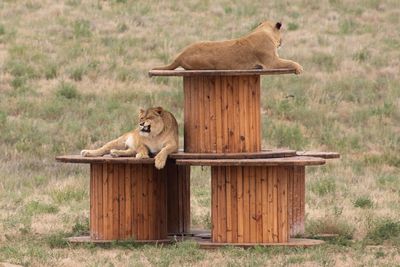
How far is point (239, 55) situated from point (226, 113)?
2.00 ft

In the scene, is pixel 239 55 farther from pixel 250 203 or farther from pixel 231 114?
pixel 250 203

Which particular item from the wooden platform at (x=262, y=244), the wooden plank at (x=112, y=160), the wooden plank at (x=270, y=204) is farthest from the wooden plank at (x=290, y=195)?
the wooden plank at (x=112, y=160)

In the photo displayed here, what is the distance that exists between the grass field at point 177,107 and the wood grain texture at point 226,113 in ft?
3.62

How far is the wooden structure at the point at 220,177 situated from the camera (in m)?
12.5

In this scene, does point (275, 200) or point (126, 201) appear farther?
point (126, 201)

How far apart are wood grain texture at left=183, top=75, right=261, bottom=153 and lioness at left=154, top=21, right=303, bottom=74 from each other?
0.68ft

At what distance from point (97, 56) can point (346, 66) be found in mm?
4738

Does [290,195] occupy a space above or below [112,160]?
below

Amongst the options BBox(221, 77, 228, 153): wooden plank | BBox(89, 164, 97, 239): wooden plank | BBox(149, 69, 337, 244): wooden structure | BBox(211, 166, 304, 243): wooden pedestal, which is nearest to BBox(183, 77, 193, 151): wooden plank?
BBox(149, 69, 337, 244): wooden structure

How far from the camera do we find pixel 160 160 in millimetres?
12570

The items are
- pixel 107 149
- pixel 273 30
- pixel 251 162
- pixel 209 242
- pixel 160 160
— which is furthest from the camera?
pixel 107 149

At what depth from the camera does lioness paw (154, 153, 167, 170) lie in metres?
12.5

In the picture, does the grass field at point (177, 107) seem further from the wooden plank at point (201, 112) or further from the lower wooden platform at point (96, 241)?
the wooden plank at point (201, 112)

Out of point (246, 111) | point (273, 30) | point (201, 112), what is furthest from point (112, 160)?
point (273, 30)
